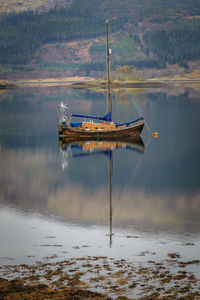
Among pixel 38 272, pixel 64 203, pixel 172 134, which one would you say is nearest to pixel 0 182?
pixel 64 203

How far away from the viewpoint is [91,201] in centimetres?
3466

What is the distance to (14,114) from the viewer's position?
323 ft

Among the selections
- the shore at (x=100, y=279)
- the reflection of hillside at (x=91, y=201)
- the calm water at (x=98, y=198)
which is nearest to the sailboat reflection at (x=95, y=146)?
the calm water at (x=98, y=198)

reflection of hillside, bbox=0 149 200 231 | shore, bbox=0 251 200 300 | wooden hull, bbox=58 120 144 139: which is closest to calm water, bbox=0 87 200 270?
reflection of hillside, bbox=0 149 200 231

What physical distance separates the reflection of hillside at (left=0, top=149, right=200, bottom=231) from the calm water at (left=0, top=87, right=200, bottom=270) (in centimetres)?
5

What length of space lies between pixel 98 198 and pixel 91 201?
3.10 feet

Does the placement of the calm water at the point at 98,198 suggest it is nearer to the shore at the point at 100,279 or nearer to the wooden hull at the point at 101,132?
the shore at the point at 100,279

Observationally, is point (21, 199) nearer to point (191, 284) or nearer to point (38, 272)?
point (38, 272)

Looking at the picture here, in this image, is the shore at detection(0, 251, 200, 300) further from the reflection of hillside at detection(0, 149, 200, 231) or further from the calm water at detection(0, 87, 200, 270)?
the reflection of hillside at detection(0, 149, 200, 231)

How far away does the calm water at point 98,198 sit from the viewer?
2603cm

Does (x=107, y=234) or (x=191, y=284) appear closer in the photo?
(x=191, y=284)

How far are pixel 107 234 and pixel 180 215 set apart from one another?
521 cm

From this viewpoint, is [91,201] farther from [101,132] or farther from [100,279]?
[101,132]

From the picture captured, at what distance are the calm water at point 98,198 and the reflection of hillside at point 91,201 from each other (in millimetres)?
54
